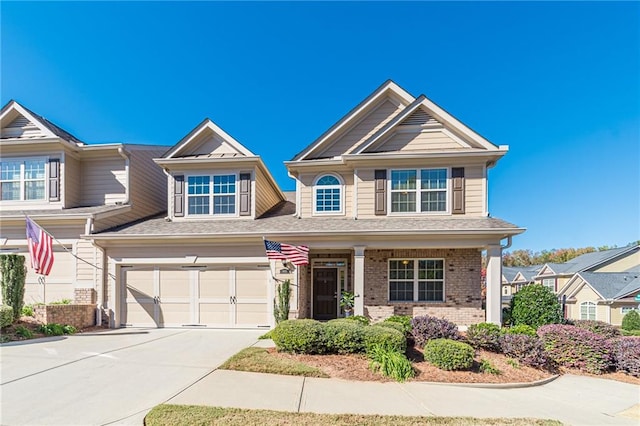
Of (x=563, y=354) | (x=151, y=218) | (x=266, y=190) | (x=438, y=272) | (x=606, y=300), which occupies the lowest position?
(x=606, y=300)

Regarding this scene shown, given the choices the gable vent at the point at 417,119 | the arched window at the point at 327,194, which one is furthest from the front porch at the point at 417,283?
the gable vent at the point at 417,119

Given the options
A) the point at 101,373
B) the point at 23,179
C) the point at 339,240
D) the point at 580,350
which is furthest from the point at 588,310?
the point at 23,179

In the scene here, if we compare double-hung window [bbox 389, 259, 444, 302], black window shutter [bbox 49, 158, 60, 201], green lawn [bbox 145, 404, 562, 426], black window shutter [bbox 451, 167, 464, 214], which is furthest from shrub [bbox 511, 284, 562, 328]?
black window shutter [bbox 49, 158, 60, 201]

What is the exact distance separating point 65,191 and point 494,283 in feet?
54.6

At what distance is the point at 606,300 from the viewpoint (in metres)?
24.6

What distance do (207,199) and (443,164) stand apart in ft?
30.5

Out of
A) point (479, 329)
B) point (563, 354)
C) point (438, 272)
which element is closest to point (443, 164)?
point (438, 272)

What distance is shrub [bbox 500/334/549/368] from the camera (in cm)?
767

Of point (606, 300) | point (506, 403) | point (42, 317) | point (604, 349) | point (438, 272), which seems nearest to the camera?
point (506, 403)

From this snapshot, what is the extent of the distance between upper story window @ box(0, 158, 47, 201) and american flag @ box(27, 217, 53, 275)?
410 centimetres

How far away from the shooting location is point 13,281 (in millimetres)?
9984

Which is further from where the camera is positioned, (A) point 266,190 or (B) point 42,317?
(A) point 266,190

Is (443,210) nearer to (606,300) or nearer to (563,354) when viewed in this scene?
(563,354)

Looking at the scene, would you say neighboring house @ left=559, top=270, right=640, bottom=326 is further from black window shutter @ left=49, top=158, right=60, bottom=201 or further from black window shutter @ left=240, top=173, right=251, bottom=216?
black window shutter @ left=49, top=158, right=60, bottom=201
